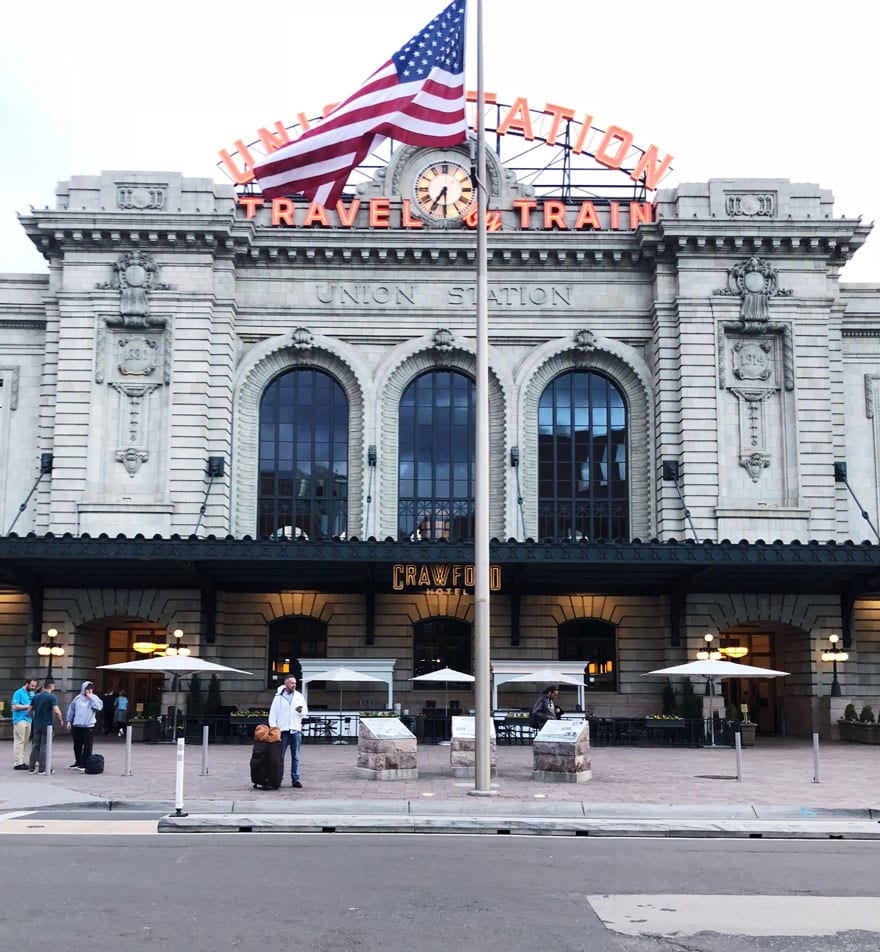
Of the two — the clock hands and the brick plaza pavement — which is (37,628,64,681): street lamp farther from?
the clock hands

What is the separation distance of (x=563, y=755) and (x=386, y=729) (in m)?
3.46

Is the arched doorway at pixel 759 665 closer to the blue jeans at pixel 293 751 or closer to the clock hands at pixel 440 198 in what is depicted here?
the clock hands at pixel 440 198

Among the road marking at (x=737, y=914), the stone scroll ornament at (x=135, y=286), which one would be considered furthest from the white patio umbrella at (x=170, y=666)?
the road marking at (x=737, y=914)

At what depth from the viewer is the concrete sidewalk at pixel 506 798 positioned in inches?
637

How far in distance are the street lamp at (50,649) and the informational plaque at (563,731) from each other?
22.0m

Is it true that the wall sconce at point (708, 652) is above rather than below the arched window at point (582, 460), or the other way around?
below

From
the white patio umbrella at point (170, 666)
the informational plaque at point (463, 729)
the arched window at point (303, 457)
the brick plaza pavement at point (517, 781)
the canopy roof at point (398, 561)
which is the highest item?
the arched window at point (303, 457)

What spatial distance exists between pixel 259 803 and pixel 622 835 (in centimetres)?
551

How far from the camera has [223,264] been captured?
140 feet

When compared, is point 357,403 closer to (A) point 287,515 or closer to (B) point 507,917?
(A) point 287,515

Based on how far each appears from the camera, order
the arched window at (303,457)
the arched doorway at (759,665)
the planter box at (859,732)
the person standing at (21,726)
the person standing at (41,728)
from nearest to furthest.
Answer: the person standing at (41,728), the person standing at (21,726), the planter box at (859,732), the arched window at (303,457), the arched doorway at (759,665)

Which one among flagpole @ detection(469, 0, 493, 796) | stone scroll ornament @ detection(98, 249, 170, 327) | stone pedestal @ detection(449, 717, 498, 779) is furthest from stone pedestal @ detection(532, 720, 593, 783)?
stone scroll ornament @ detection(98, 249, 170, 327)

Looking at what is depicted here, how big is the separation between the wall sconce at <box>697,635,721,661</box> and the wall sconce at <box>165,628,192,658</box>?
16.9m

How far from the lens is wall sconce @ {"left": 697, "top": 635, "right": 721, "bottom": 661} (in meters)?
38.8
